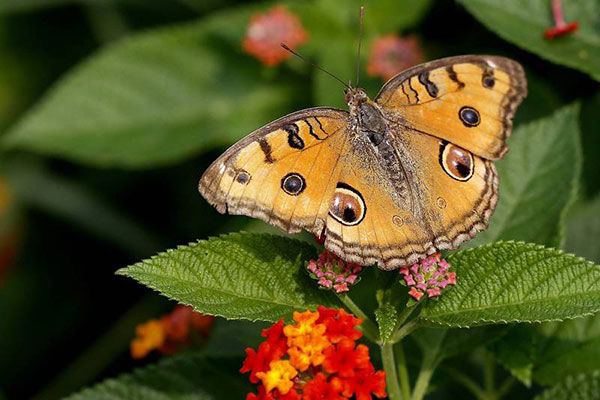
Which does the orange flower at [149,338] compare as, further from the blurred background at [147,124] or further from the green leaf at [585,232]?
the green leaf at [585,232]

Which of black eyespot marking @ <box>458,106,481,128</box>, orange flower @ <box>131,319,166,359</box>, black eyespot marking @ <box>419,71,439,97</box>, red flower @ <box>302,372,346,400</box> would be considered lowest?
red flower @ <box>302,372,346,400</box>

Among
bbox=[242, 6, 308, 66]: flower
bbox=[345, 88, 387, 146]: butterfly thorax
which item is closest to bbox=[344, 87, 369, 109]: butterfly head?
bbox=[345, 88, 387, 146]: butterfly thorax

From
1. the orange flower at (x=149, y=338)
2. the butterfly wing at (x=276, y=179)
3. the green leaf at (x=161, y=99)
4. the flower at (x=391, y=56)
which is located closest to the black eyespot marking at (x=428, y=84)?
the butterfly wing at (x=276, y=179)

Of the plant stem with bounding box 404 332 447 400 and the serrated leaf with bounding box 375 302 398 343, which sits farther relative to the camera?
the plant stem with bounding box 404 332 447 400

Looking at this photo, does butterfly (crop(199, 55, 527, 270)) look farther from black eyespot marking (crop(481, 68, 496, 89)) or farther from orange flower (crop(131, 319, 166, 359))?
orange flower (crop(131, 319, 166, 359))

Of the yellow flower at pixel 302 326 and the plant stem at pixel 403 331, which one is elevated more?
the plant stem at pixel 403 331

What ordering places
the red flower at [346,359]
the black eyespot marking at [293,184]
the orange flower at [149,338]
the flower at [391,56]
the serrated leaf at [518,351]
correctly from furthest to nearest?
the flower at [391,56] → the orange flower at [149,338] → the serrated leaf at [518,351] → the black eyespot marking at [293,184] → the red flower at [346,359]

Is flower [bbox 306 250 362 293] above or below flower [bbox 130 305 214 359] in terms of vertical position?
below

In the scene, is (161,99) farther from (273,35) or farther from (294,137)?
(294,137)
